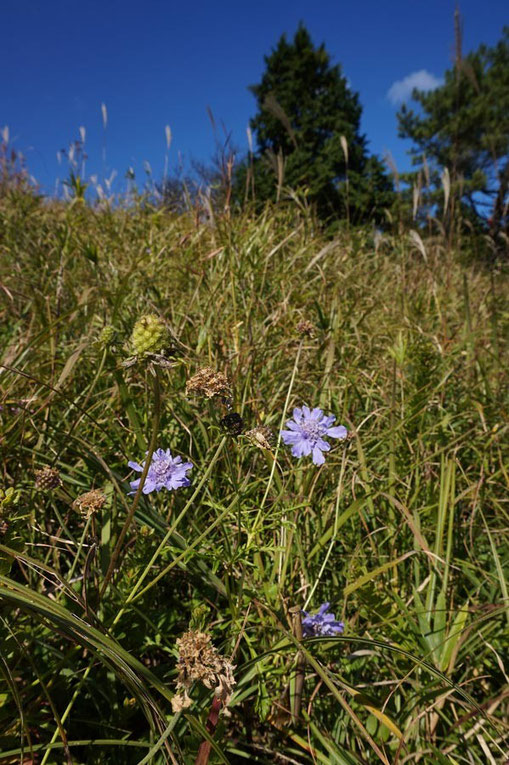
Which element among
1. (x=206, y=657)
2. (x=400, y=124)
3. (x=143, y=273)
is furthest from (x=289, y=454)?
(x=400, y=124)

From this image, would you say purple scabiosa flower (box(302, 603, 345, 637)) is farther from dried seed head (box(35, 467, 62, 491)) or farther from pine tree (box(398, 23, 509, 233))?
pine tree (box(398, 23, 509, 233))

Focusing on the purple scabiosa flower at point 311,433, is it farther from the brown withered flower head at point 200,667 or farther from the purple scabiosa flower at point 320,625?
the brown withered flower head at point 200,667

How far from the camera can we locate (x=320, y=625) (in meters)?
0.96

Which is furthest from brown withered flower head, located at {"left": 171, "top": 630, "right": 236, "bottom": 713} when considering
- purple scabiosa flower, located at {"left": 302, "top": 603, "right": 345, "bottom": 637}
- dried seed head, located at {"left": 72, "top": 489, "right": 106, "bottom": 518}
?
purple scabiosa flower, located at {"left": 302, "top": 603, "right": 345, "bottom": 637}

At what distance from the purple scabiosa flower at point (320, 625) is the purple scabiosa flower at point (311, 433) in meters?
0.35

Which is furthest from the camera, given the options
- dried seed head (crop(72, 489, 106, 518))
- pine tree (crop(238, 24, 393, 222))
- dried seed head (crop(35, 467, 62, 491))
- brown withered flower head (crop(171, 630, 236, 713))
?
pine tree (crop(238, 24, 393, 222))

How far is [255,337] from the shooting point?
5.78 ft

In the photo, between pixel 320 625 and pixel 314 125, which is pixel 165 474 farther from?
pixel 314 125

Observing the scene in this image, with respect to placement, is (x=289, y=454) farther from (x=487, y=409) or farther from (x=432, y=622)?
(x=487, y=409)

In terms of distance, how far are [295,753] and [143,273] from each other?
188 centimetres

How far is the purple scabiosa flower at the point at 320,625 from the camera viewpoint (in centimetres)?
96

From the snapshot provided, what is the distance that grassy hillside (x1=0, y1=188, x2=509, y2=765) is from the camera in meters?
0.77

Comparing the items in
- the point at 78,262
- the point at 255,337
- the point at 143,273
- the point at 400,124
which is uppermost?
the point at 400,124

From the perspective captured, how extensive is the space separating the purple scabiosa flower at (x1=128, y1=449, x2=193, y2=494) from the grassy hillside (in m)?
0.06
